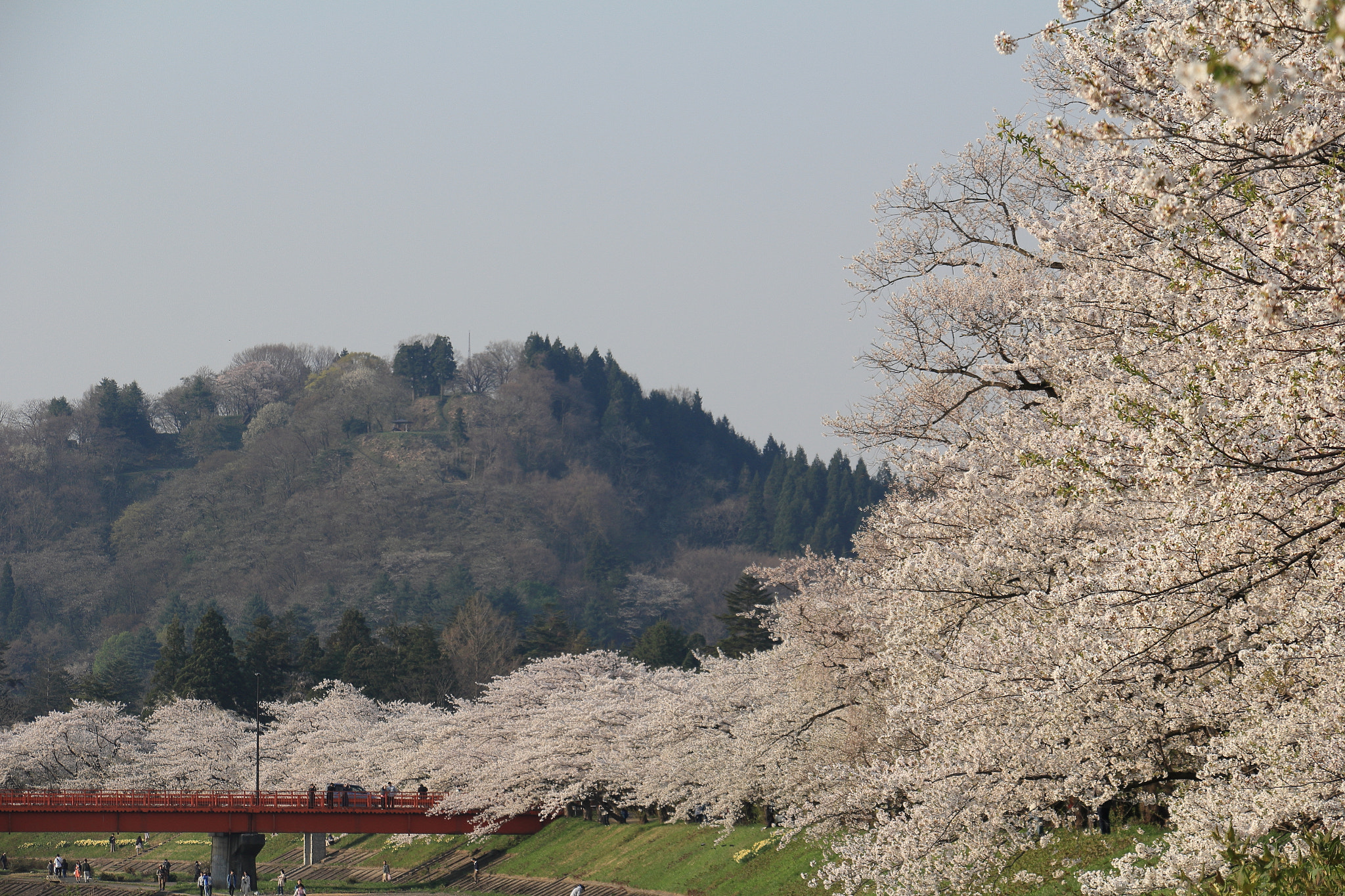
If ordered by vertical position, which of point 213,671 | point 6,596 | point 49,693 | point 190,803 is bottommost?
point 190,803

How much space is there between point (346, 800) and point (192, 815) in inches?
203

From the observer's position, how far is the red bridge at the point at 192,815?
39.7 m

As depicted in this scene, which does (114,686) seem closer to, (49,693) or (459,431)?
(49,693)

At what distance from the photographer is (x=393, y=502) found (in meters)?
138

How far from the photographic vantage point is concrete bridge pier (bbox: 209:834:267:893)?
41.0 meters

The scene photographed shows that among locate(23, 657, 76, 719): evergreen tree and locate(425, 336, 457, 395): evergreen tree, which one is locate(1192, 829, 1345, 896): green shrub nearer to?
locate(23, 657, 76, 719): evergreen tree

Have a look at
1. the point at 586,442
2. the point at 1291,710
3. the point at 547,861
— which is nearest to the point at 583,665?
the point at 547,861

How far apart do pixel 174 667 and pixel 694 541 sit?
89.5m

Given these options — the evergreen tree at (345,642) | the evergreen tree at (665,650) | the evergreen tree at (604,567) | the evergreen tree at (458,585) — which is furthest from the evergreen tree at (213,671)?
the evergreen tree at (604,567)

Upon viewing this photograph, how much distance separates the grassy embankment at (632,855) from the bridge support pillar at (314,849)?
1.13 m

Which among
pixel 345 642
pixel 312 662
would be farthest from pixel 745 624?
pixel 345 642

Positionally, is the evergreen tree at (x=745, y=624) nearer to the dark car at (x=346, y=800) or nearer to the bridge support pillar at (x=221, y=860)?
the dark car at (x=346, y=800)

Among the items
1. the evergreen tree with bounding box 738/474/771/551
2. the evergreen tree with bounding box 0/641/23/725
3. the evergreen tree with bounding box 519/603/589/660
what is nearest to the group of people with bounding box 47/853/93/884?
the evergreen tree with bounding box 0/641/23/725

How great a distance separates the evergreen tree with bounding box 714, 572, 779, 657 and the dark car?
21.5 meters
